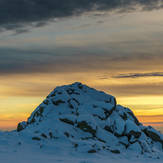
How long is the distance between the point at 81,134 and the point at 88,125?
4.54 ft

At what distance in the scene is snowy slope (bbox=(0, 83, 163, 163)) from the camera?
24.1 metres

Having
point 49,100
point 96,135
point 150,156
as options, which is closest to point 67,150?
point 96,135

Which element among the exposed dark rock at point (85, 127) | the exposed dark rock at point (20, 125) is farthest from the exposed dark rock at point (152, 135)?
the exposed dark rock at point (20, 125)

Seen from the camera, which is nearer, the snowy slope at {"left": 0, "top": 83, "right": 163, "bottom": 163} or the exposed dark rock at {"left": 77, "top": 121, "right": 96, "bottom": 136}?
A: the snowy slope at {"left": 0, "top": 83, "right": 163, "bottom": 163}

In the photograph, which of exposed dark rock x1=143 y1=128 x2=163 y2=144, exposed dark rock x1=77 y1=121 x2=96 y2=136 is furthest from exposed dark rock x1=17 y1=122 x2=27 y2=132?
exposed dark rock x1=143 y1=128 x2=163 y2=144

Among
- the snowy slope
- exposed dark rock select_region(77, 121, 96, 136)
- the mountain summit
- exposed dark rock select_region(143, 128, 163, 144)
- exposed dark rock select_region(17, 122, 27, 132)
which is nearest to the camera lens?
the snowy slope

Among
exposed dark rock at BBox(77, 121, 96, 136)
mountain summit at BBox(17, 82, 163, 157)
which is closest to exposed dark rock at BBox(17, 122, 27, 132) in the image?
mountain summit at BBox(17, 82, 163, 157)

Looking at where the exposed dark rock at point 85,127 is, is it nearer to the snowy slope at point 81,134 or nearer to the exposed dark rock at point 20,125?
the snowy slope at point 81,134

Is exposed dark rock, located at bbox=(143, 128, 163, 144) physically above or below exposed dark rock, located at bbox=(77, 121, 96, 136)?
below

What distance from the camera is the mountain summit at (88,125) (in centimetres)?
2777

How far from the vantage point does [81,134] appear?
30.0 m

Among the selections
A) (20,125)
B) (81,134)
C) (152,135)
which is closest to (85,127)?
(81,134)

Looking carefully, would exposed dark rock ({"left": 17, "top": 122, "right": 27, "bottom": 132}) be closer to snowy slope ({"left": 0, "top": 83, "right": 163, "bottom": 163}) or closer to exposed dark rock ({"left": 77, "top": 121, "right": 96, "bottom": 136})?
snowy slope ({"left": 0, "top": 83, "right": 163, "bottom": 163})

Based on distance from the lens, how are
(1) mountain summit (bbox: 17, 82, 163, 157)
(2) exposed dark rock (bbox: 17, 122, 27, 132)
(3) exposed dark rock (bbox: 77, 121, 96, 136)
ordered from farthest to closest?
(2) exposed dark rock (bbox: 17, 122, 27, 132)
(3) exposed dark rock (bbox: 77, 121, 96, 136)
(1) mountain summit (bbox: 17, 82, 163, 157)
